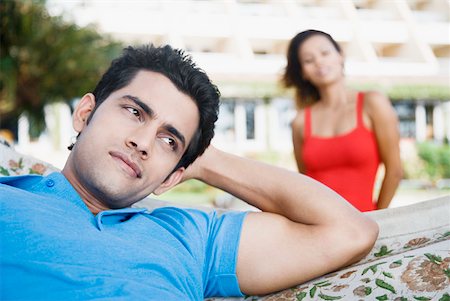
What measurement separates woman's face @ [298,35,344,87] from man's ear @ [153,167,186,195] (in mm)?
1232

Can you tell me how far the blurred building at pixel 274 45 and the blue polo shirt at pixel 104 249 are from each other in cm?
1821

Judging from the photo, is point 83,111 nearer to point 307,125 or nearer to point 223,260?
point 223,260

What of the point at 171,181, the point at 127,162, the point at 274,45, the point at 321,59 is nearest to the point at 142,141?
the point at 127,162

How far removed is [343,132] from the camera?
108 inches

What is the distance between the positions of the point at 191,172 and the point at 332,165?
1175 millimetres

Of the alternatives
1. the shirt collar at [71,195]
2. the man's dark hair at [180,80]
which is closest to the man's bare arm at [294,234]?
the man's dark hair at [180,80]

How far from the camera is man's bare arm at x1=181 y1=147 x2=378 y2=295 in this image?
1.50 meters

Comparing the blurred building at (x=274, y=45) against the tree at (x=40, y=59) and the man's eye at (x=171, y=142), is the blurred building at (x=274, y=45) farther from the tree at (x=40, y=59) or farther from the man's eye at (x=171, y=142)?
the man's eye at (x=171, y=142)

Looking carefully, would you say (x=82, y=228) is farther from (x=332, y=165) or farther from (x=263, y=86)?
(x=263, y=86)

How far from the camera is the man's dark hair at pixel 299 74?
276cm

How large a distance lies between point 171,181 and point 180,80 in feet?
0.92

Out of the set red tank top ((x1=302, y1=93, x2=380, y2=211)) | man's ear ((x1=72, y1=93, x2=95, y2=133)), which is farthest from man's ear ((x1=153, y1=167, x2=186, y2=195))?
red tank top ((x1=302, y1=93, x2=380, y2=211))

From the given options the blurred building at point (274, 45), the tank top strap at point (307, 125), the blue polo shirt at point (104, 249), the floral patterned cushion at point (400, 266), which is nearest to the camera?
the blue polo shirt at point (104, 249)

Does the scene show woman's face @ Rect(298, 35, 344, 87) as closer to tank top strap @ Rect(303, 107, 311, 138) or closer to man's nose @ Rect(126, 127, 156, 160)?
tank top strap @ Rect(303, 107, 311, 138)
